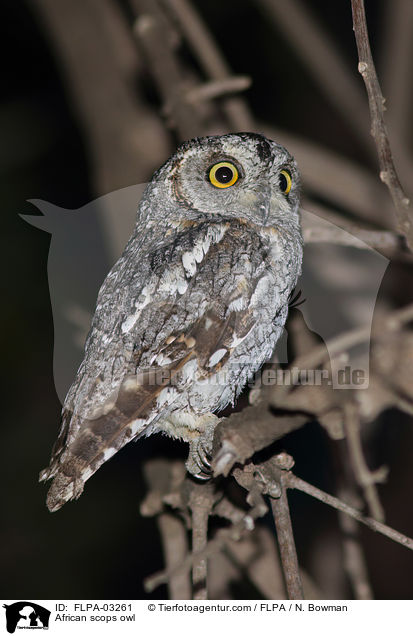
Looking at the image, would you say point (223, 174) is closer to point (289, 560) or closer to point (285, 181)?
point (285, 181)

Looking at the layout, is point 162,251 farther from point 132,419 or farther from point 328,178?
point 328,178

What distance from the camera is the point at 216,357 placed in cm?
172

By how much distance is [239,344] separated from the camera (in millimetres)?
1783

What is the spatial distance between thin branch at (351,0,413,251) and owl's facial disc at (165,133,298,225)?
0.55 meters

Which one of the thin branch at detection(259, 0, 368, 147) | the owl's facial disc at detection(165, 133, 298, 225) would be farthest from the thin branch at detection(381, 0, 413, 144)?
the owl's facial disc at detection(165, 133, 298, 225)

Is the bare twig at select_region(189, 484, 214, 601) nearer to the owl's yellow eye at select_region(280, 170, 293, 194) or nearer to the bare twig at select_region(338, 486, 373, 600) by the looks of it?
the bare twig at select_region(338, 486, 373, 600)

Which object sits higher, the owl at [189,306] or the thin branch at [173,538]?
the owl at [189,306]

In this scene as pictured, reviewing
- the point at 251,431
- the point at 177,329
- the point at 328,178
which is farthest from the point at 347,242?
the point at 328,178

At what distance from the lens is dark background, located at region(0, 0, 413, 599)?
3516mm

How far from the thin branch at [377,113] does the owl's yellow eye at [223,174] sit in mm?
603

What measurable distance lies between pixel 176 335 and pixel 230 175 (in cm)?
53

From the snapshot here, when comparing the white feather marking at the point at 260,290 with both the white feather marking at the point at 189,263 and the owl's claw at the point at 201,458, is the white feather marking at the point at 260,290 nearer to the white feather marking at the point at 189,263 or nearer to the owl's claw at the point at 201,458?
the white feather marking at the point at 189,263

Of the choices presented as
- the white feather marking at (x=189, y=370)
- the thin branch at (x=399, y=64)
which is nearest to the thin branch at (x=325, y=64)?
the thin branch at (x=399, y=64)

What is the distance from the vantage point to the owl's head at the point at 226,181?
1.87 metres
